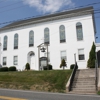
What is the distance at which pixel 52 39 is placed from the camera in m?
26.4

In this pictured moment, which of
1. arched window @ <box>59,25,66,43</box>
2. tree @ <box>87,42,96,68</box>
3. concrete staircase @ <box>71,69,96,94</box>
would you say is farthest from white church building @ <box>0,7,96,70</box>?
concrete staircase @ <box>71,69,96,94</box>

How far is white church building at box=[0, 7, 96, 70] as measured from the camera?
2406cm

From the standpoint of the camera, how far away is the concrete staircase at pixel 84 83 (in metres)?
12.6

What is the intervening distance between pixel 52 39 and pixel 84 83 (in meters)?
13.5

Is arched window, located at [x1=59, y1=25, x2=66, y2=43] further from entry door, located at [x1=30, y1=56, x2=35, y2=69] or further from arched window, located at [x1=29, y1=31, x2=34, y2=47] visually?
entry door, located at [x1=30, y1=56, x2=35, y2=69]

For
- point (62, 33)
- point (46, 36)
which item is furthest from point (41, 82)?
point (46, 36)

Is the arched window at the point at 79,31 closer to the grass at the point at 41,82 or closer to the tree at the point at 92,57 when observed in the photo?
the tree at the point at 92,57

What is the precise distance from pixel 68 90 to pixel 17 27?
20654mm

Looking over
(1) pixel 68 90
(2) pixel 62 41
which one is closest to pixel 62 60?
(2) pixel 62 41

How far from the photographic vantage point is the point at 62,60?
23.9 m

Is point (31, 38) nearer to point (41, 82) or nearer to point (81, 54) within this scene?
point (81, 54)

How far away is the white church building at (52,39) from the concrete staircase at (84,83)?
6.81 meters

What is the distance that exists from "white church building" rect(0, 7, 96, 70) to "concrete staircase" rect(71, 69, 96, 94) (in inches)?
268

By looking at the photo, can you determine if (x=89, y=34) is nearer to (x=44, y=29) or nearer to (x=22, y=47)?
(x=44, y=29)
